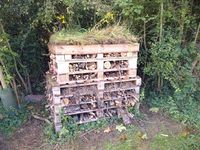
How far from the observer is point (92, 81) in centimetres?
396

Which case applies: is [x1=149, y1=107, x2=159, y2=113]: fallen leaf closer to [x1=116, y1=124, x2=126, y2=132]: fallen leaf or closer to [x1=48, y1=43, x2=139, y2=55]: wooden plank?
[x1=116, y1=124, x2=126, y2=132]: fallen leaf

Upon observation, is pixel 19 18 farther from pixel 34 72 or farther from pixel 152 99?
pixel 152 99

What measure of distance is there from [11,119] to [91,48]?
1.73m

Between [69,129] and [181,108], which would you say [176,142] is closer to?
[181,108]

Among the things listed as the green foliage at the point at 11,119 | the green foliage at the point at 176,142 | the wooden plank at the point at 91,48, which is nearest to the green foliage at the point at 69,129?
the green foliage at the point at 11,119

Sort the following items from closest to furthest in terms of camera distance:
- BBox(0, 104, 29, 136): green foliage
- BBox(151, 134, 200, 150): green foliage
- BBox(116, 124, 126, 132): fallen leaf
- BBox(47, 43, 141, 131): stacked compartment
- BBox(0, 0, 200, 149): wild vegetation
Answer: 1. BBox(151, 134, 200, 150): green foliage
2. BBox(47, 43, 141, 131): stacked compartment
3. BBox(116, 124, 126, 132): fallen leaf
4. BBox(0, 104, 29, 136): green foliage
5. BBox(0, 0, 200, 149): wild vegetation

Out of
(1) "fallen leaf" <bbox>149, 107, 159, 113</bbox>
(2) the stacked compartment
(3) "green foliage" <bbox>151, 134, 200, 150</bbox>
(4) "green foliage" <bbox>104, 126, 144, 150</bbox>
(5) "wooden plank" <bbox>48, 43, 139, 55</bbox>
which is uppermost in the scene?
(5) "wooden plank" <bbox>48, 43, 139, 55</bbox>

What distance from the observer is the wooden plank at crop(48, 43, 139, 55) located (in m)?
3.70

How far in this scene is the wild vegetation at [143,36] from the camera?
4.54 metres

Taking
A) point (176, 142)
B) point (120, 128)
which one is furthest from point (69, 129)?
point (176, 142)

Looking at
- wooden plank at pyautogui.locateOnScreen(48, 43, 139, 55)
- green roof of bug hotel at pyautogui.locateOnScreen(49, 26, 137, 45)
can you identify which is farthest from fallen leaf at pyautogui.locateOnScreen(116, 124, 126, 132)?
green roof of bug hotel at pyautogui.locateOnScreen(49, 26, 137, 45)

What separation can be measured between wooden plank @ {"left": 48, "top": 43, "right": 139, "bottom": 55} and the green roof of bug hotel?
0.05 meters

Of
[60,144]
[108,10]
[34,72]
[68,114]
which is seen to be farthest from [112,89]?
[34,72]

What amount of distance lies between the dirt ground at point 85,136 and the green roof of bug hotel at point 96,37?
3.93ft
